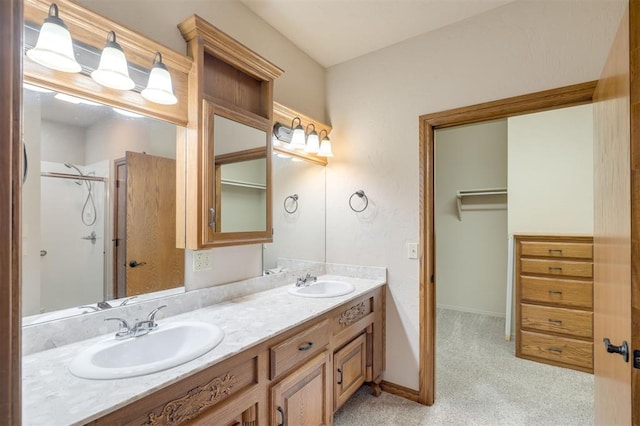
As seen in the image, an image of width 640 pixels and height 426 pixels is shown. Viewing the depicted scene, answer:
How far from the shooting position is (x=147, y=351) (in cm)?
122

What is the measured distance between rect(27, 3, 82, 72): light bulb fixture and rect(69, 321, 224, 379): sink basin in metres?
1.04

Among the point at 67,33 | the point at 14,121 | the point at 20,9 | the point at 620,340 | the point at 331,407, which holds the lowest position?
the point at 331,407

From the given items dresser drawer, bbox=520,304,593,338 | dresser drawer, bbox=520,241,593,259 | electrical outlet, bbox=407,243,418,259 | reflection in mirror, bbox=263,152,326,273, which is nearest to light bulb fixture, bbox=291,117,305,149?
reflection in mirror, bbox=263,152,326,273

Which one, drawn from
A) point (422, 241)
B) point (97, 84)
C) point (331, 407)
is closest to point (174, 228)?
point (97, 84)

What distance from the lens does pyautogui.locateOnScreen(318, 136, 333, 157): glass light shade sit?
2383 millimetres

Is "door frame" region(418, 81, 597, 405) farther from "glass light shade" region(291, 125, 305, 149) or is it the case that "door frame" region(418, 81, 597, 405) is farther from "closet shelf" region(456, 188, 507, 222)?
"closet shelf" region(456, 188, 507, 222)

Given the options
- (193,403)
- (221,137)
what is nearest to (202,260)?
(221,137)

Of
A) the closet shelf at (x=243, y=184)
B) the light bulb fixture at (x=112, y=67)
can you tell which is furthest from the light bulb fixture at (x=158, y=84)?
the closet shelf at (x=243, y=184)

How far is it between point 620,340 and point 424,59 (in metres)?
1.94

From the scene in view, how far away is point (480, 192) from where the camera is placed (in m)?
3.70

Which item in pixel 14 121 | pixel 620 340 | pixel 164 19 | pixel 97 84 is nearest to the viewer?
pixel 14 121

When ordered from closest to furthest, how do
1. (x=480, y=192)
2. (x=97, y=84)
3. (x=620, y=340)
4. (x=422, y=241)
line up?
(x=620, y=340) < (x=97, y=84) < (x=422, y=241) < (x=480, y=192)

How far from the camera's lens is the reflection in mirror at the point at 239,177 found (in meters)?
1.61

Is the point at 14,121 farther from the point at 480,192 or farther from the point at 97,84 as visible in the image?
the point at 480,192
